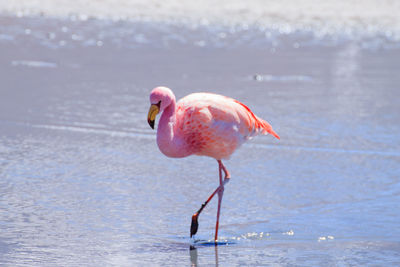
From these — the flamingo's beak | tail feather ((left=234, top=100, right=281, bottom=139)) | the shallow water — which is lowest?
the shallow water

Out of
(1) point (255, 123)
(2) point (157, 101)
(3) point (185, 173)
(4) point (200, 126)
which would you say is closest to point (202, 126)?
(4) point (200, 126)

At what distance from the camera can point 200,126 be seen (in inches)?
173

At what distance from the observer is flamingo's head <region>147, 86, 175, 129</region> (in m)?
4.08

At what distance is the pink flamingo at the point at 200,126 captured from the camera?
4180mm

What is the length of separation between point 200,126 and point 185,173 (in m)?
1.13

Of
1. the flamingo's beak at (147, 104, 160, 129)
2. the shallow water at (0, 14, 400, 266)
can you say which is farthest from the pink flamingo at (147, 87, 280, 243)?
the shallow water at (0, 14, 400, 266)

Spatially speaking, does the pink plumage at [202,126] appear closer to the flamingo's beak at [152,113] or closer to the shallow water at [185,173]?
the flamingo's beak at [152,113]

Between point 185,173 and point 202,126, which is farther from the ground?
point 202,126

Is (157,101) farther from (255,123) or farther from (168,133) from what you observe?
(255,123)

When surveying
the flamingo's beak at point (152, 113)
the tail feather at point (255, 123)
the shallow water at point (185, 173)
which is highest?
the flamingo's beak at point (152, 113)

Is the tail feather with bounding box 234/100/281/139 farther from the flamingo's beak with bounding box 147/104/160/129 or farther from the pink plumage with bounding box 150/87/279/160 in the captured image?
the flamingo's beak with bounding box 147/104/160/129

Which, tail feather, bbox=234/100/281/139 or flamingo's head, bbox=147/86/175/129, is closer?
flamingo's head, bbox=147/86/175/129

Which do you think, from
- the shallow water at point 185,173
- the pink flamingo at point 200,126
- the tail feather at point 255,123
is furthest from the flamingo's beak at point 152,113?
the tail feather at point 255,123

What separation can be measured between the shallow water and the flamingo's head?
2.16 feet
